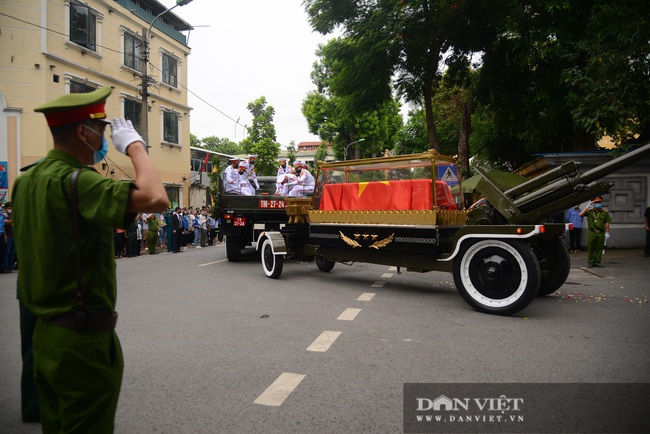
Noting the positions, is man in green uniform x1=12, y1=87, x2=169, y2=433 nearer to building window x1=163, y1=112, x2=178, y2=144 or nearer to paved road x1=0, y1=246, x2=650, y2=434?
paved road x1=0, y1=246, x2=650, y2=434

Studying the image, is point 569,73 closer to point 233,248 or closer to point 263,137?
point 233,248

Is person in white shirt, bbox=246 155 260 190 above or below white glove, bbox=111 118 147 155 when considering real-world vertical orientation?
above

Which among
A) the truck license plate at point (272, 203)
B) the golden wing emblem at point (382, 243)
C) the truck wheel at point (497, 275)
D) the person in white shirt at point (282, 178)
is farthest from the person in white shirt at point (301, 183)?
the truck wheel at point (497, 275)

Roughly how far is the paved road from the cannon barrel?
4.48 feet

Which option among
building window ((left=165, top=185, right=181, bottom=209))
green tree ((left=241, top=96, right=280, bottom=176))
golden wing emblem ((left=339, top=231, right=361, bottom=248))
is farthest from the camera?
green tree ((left=241, top=96, right=280, bottom=176))

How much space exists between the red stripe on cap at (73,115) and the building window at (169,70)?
86.3 feet

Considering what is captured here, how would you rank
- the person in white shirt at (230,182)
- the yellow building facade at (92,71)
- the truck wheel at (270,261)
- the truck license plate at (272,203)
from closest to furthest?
1. the truck wheel at (270,261)
2. the truck license plate at (272,203)
3. the person in white shirt at (230,182)
4. the yellow building facade at (92,71)

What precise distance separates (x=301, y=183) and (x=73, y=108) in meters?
10.2

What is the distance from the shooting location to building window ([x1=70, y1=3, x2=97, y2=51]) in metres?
19.3

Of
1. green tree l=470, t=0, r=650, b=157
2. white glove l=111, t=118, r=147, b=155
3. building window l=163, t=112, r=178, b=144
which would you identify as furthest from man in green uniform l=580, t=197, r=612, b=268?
building window l=163, t=112, r=178, b=144

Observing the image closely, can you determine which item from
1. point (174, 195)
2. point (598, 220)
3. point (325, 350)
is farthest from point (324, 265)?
point (174, 195)

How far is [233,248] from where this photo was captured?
12523mm

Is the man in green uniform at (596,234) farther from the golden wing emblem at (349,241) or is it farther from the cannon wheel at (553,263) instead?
the golden wing emblem at (349,241)

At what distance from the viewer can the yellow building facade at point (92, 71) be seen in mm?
17609
